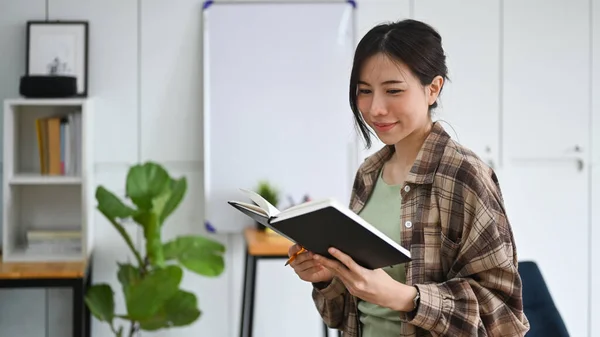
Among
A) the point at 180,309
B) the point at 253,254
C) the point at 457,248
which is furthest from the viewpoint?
the point at 180,309

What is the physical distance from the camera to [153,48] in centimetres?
370

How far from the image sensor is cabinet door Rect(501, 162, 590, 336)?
3867 millimetres

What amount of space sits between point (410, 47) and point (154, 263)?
2032 mm

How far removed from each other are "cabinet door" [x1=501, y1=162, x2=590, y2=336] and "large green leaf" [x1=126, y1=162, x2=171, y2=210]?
1.74 meters

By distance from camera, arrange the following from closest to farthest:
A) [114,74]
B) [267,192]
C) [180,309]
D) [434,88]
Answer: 1. [434,88]
2. [180,309]
3. [267,192]
4. [114,74]

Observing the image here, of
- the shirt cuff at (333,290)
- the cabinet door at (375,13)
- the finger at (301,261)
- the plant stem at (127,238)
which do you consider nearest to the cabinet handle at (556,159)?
the cabinet door at (375,13)

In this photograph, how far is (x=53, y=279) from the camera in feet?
10.3

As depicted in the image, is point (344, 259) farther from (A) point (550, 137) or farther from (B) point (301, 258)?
(A) point (550, 137)

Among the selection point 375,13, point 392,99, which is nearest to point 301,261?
point 392,99

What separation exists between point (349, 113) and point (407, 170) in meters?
2.08

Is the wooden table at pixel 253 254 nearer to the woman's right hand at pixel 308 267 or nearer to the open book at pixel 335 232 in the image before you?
the woman's right hand at pixel 308 267

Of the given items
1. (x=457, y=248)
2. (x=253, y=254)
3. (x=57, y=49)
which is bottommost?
(x=253, y=254)

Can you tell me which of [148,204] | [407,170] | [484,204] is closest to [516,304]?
[484,204]

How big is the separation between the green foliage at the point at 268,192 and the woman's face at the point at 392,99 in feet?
6.42
